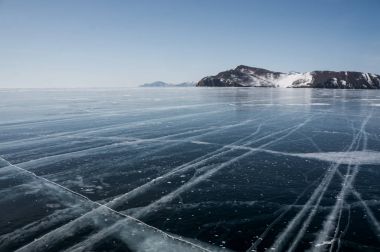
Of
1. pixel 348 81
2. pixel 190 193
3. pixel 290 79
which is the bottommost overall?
pixel 190 193

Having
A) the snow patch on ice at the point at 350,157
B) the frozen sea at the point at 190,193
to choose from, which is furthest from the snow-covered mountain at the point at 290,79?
the frozen sea at the point at 190,193

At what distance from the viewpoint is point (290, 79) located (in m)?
157

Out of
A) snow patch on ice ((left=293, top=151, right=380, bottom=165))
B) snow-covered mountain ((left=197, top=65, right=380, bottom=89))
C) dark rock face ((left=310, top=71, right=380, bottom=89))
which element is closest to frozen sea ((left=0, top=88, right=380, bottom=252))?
snow patch on ice ((left=293, top=151, right=380, bottom=165))

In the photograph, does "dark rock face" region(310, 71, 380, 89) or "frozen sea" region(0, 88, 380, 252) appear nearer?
"frozen sea" region(0, 88, 380, 252)

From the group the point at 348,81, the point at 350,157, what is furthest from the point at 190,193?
the point at 348,81

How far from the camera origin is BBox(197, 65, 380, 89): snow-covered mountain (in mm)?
137750

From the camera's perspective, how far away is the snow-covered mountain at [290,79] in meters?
138

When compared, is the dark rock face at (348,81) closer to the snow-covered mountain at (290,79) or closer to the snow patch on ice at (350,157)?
the snow-covered mountain at (290,79)

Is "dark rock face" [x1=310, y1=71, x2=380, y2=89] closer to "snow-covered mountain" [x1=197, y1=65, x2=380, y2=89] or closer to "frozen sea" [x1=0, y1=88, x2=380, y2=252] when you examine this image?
"snow-covered mountain" [x1=197, y1=65, x2=380, y2=89]

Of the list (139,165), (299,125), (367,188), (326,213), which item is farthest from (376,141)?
(139,165)

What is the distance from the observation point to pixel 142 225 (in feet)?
16.8

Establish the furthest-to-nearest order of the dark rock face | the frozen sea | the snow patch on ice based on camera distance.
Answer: the dark rock face
the snow patch on ice
the frozen sea

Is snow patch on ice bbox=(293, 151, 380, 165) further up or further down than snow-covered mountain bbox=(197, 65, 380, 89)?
further down

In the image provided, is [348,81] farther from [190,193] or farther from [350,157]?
[190,193]
